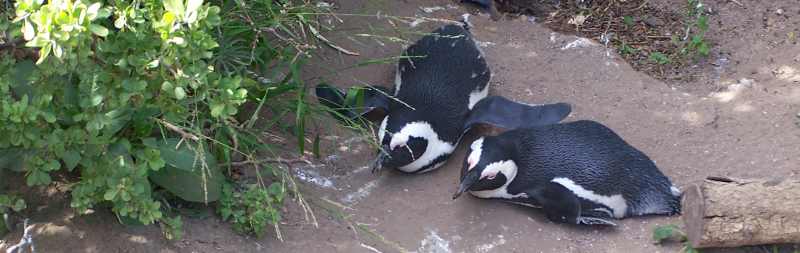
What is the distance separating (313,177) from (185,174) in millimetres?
674

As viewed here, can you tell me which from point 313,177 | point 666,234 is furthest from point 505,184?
point 313,177

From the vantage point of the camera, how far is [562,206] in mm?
3324

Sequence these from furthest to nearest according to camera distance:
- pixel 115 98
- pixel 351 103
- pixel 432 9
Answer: pixel 432 9 < pixel 351 103 < pixel 115 98

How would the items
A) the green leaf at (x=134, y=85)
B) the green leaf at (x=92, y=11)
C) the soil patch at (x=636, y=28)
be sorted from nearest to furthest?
the green leaf at (x=92, y=11)
the green leaf at (x=134, y=85)
the soil patch at (x=636, y=28)

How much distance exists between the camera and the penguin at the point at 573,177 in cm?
336

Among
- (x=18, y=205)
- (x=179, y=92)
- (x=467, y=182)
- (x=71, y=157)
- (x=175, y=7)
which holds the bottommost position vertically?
(x=18, y=205)

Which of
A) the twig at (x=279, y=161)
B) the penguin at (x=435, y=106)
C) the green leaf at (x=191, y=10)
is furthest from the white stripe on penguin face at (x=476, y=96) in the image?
the green leaf at (x=191, y=10)

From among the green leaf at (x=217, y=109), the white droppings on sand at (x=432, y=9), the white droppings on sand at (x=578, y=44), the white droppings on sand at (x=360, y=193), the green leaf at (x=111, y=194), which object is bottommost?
the white droppings on sand at (x=360, y=193)

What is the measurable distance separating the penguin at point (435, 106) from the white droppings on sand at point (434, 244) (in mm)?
358

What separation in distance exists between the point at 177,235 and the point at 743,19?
→ 3138mm

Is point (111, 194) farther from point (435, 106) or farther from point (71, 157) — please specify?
point (435, 106)

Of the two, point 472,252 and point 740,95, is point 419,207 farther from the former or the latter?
point 740,95

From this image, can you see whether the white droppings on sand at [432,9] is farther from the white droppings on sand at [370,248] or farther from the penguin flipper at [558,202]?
the white droppings on sand at [370,248]

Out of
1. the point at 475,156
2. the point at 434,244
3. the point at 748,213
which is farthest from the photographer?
the point at 475,156
